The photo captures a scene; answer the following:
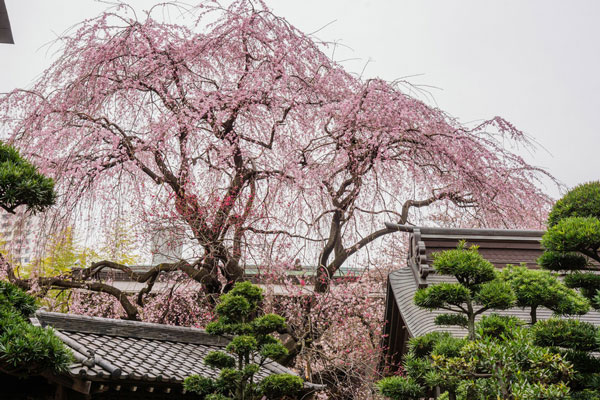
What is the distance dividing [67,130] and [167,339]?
3206 mm

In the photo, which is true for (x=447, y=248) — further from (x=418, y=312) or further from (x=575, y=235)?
(x=575, y=235)

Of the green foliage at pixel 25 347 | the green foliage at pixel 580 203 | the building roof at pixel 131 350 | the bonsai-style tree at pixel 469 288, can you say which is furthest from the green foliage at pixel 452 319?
the green foliage at pixel 25 347

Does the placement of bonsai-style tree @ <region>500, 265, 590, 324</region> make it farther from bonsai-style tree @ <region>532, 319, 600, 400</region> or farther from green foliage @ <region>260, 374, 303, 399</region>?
green foliage @ <region>260, 374, 303, 399</region>

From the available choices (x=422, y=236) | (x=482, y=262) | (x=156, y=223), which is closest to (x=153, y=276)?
(x=156, y=223)

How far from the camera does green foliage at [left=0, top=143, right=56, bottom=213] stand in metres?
3.53

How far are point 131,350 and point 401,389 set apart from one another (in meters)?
3.22

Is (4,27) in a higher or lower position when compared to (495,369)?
higher

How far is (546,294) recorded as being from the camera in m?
4.27

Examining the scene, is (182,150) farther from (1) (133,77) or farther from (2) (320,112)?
(2) (320,112)

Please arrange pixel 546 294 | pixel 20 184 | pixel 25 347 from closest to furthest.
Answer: pixel 25 347, pixel 20 184, pixel 546 294

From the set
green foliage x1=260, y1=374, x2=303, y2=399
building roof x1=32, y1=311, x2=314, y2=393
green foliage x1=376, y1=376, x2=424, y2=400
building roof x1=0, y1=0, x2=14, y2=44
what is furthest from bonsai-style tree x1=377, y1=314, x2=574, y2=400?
building roof x1=0, y1=0, x2=14, y2=44

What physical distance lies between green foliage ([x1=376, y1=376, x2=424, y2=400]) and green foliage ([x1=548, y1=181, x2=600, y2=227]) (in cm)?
194

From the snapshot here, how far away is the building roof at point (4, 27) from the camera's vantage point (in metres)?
6.32

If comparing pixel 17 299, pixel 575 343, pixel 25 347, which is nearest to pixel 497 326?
pixel 575 343
